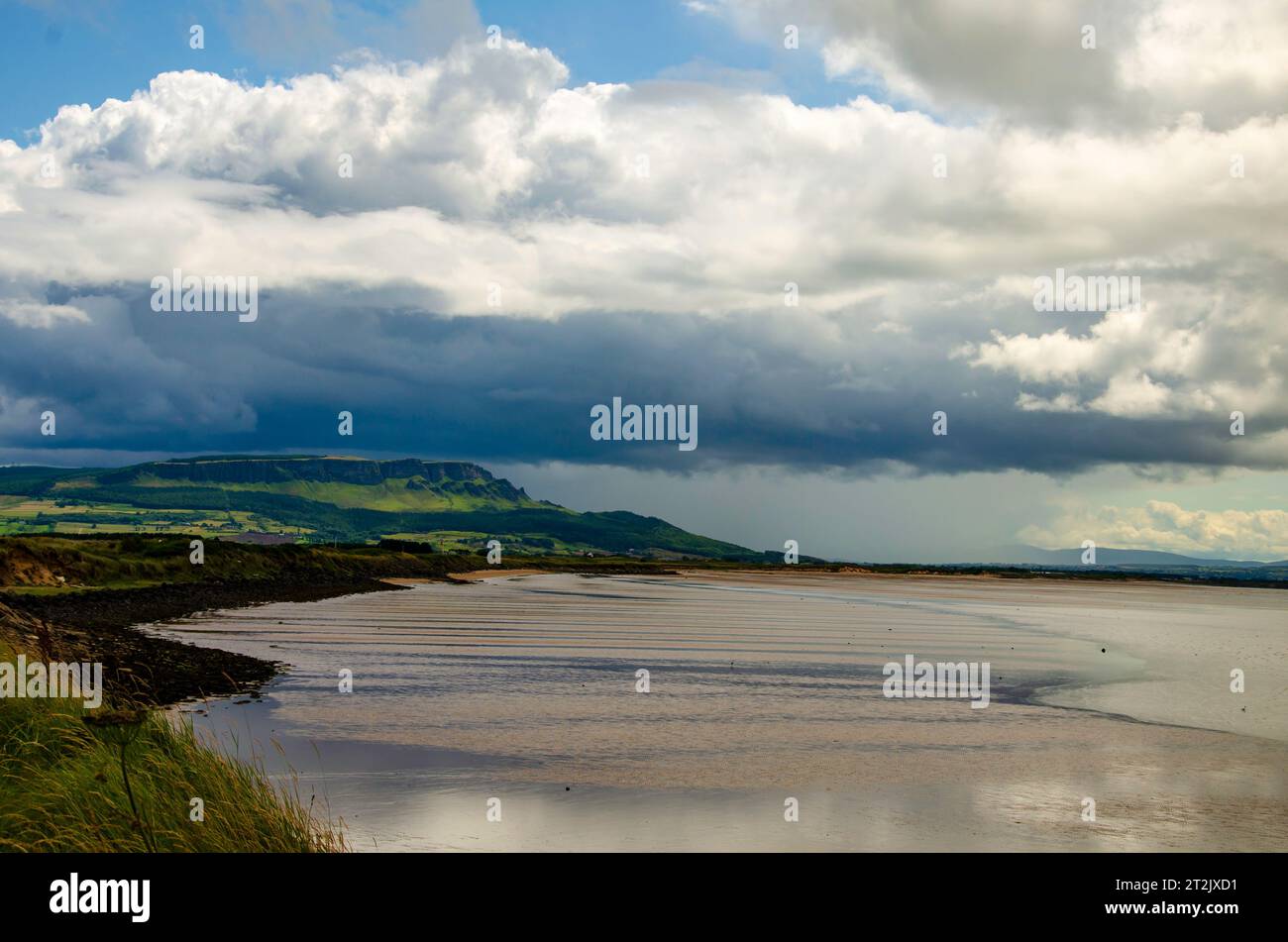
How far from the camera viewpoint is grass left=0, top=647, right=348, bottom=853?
1115cm

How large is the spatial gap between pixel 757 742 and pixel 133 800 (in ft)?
48.2

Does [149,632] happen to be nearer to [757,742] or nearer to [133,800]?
[757,742]

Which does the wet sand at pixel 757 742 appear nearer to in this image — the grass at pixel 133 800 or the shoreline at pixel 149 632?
the shoreline at pixel 149 632

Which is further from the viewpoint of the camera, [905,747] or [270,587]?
[270,587]

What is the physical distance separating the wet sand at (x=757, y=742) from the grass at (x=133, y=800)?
2.06m

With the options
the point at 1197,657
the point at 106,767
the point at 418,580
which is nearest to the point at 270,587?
the point at 418,580

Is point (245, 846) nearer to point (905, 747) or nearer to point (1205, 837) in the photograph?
point (1205, 837)

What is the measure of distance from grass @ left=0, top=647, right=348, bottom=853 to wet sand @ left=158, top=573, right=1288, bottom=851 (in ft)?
6.77

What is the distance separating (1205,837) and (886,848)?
4.99 m

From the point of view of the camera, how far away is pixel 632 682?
31844mm

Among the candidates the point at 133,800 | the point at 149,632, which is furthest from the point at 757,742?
the point at 149,632

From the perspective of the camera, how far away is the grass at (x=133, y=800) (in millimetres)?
11148

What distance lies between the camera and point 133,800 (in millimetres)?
10258
